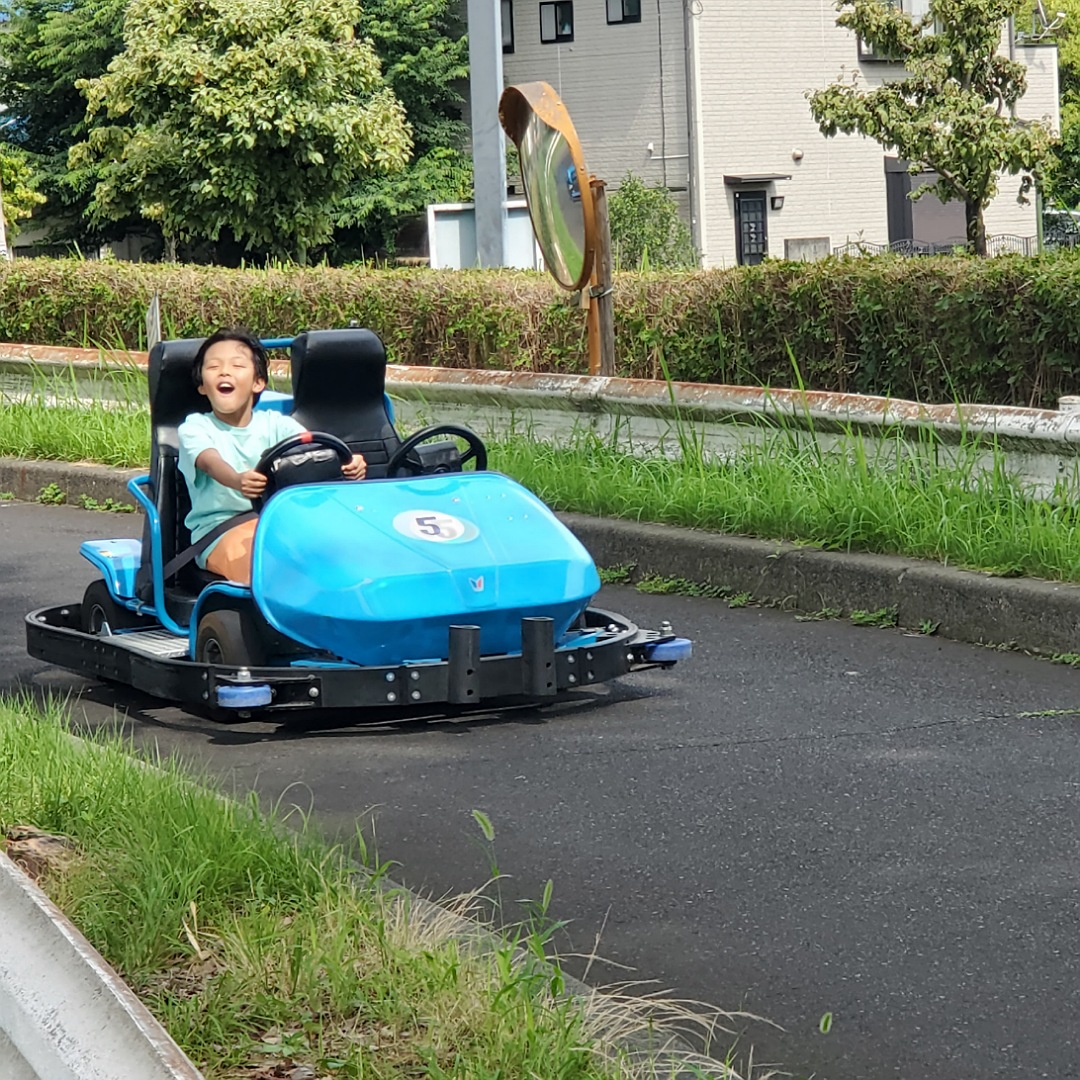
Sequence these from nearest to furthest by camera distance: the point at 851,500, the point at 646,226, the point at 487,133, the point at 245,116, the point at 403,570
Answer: the point at 403,570 → the point at 851,500 → the point at 487,133 → the point at 245,116 → the point at 646,226

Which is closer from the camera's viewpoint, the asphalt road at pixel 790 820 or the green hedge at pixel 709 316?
the asphalt road at pixel 790 820

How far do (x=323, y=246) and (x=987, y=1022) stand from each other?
36076 mm

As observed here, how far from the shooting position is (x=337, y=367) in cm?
691

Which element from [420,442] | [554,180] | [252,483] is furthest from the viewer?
[554,180]

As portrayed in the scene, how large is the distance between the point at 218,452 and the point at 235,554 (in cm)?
38

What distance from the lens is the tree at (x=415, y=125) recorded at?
37969 millimetres

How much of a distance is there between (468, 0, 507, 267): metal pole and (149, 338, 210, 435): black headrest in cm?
718

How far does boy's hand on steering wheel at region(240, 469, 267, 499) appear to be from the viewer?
6.35 m

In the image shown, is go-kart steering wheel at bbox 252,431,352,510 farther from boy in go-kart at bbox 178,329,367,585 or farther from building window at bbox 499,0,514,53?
building window at bbox 499,0,514,53

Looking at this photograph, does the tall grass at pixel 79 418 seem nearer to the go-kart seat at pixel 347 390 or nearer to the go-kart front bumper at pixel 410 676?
the go-kart seat at pixel 347 390

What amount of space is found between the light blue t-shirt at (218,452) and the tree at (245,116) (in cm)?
2544

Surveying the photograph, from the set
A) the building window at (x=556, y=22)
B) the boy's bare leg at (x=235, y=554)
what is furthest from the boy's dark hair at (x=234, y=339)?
the building window at (x=556, y=22)

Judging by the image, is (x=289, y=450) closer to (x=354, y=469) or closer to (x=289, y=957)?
Result: (x=354, y=469)

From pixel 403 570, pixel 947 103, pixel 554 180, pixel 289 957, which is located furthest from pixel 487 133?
pixel 947 103
